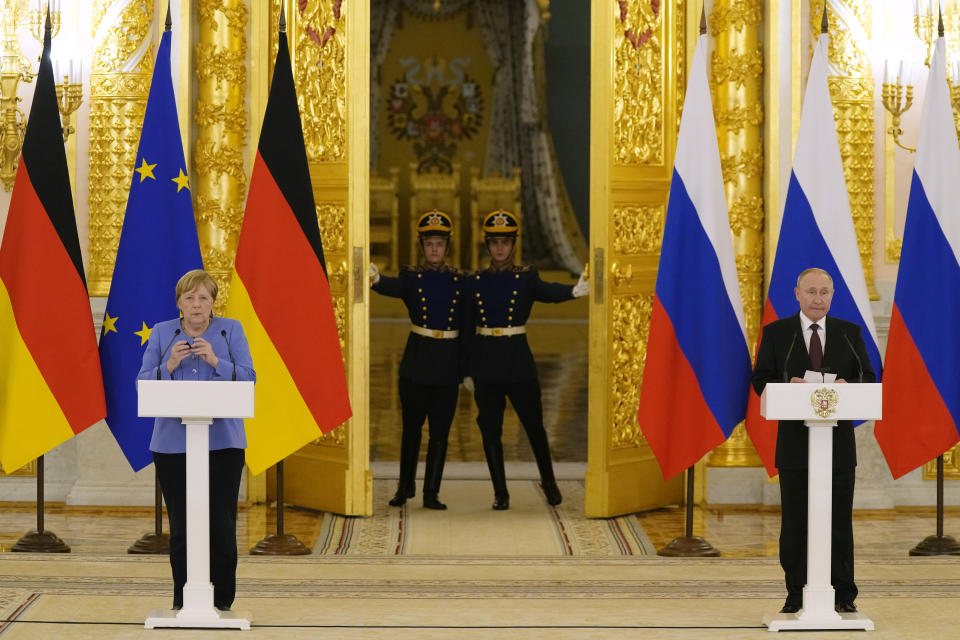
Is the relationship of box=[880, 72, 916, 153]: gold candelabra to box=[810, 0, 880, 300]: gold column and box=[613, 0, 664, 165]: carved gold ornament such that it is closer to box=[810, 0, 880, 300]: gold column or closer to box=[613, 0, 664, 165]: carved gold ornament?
box=[810, 0, 880, 300]: gold column

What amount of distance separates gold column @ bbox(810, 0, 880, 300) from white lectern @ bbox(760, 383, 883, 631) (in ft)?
9.01

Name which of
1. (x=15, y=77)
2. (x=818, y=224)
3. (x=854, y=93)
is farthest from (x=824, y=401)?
(x=15, y=77)

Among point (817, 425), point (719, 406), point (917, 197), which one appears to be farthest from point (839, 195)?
point (817, 425)

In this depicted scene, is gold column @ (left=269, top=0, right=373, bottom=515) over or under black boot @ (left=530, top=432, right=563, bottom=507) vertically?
over

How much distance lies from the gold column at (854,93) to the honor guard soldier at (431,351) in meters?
2.20

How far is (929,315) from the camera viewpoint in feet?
20.7

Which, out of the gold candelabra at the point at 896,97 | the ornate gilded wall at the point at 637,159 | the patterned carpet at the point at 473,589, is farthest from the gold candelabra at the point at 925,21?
the patterned carpet at the point at 473,589

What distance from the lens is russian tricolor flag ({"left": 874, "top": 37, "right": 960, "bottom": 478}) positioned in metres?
6.28

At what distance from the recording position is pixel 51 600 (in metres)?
5.41

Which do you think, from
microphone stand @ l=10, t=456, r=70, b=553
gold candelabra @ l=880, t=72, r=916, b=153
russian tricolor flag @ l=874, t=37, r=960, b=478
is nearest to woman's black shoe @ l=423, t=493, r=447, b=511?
microphone stand @ l=10, t=456, r=70, b=553

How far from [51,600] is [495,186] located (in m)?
13.3

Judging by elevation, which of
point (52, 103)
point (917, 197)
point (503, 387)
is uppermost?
point (52, 103)

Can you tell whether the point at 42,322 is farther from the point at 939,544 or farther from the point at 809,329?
the point at 939,544

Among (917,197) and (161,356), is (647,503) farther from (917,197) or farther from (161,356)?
(161,356)
